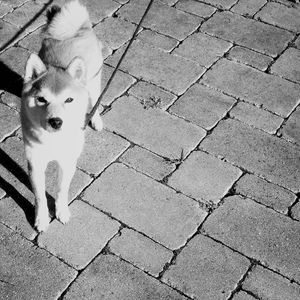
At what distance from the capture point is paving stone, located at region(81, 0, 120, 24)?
591 cm

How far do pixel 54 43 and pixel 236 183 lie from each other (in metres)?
2.04

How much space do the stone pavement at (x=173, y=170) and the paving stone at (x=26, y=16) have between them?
0.8 inches

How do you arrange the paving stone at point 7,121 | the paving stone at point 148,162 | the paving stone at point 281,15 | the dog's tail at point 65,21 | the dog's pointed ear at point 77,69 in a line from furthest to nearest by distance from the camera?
the paving stone at point 281,15 < the paving stone at point 7,121 < the paving stone at point 148,162 < the dog's tail at point 65,21 < the dog's pointed ear at point 77,69

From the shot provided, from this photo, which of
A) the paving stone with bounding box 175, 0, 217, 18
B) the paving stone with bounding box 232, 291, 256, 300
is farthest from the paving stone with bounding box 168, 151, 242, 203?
the paving stone with bounding box 175, 0, 217, 18

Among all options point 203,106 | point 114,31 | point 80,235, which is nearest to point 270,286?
point 80,235

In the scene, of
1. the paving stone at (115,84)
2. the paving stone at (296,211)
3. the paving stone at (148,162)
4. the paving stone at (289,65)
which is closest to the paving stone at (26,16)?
the paving stone at (115,84)

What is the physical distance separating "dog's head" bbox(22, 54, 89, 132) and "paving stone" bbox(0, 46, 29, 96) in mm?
1641

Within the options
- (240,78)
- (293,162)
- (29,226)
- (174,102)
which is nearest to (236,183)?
(293,162)

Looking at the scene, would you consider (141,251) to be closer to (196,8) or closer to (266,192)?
(266,192)

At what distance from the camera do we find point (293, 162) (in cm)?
445

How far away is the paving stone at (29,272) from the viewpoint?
10.9 feet

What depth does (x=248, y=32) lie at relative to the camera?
231 inches

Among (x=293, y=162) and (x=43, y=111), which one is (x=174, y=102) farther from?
(x=43, y=111)

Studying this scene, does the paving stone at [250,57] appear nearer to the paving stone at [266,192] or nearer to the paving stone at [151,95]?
the paving stone at [151,95]
